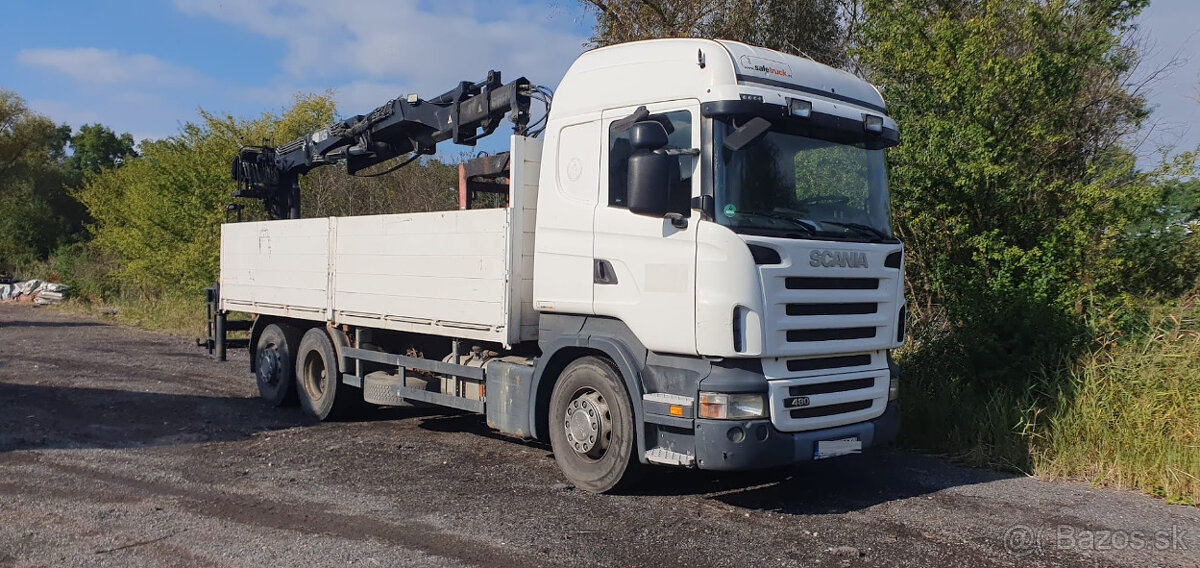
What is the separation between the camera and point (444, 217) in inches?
305

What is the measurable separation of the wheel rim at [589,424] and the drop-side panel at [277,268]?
3.92m

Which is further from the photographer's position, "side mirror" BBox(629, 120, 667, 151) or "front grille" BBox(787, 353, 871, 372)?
"front grille" BBox(787, 353, 871, 372)

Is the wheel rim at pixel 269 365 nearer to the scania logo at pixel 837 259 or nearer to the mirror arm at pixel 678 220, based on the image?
the mirror arm at pixel 678 220

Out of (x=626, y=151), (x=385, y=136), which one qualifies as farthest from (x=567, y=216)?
(x=385, y=136)

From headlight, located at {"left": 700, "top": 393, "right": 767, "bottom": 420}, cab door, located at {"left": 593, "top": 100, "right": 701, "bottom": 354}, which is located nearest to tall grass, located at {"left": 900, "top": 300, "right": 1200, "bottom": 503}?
headlight, located at {"left": 700, "top": 393, "right": 767, "bottom": 420}

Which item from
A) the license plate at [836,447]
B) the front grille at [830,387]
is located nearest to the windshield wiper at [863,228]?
the front grille at [830,387]

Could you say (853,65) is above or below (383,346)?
above

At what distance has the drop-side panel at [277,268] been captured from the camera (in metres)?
9.63

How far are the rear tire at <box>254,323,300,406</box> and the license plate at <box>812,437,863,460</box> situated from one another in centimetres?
655

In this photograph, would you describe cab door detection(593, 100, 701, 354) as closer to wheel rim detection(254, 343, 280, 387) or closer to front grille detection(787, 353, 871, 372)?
front grille detection(787, 353, 871, 372)

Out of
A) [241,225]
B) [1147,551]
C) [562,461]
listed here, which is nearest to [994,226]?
[1147,551]

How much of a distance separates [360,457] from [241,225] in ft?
15.7

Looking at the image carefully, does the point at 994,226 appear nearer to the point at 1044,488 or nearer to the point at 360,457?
the point at 1044,488

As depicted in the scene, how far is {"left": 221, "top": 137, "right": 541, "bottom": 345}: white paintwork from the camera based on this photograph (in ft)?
23.4
